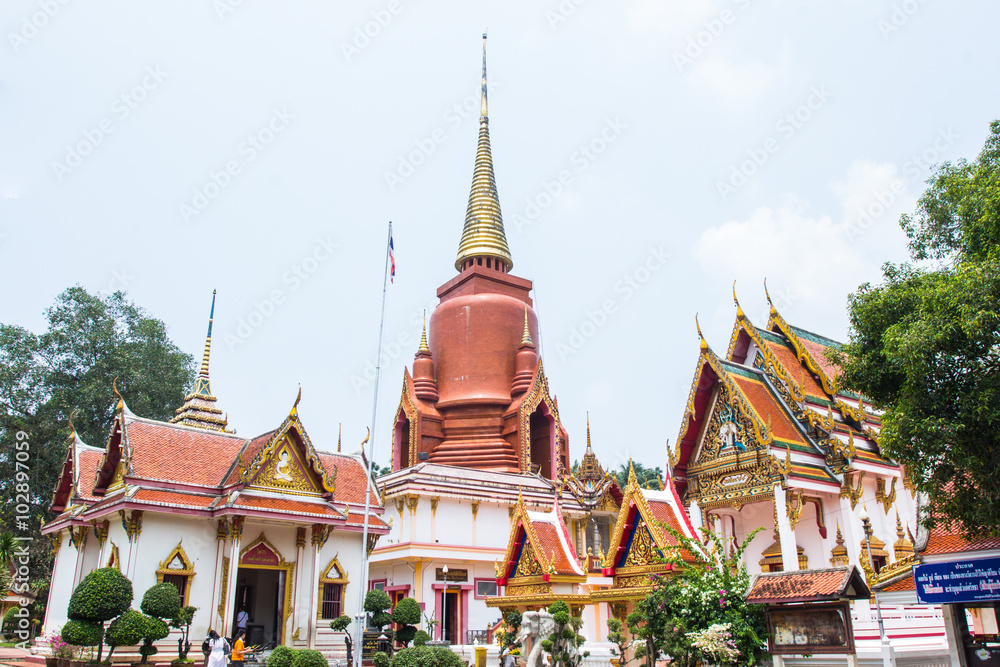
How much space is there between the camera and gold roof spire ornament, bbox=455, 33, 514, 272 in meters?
33.8

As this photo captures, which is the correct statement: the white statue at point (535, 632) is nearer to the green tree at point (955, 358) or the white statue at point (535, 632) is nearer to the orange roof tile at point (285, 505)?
the green tree at point (955, 358)

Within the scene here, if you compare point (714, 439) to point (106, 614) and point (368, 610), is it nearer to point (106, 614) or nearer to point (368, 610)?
point (368, 610)

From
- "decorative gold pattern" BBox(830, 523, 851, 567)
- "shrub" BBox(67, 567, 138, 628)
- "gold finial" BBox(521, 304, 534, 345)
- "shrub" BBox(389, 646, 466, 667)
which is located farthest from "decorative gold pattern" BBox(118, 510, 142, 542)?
"gold finial" BBox(521, 304, 534, 345)

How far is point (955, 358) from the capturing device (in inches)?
391

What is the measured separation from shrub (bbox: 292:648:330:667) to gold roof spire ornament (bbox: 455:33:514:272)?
2178cm

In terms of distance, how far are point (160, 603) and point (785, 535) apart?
12.7 meters

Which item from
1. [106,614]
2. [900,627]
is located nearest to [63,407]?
[106,614]

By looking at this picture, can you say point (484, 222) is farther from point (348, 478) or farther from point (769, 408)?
point (769, 408)

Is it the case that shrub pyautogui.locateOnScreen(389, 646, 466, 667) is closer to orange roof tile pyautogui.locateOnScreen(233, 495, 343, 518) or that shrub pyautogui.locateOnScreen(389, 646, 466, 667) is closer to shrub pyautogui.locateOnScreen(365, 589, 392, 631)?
shrub pyautogui.locateOnScreen(365, 589, 392, 631)

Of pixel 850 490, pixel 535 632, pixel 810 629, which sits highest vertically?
pixel 850 490

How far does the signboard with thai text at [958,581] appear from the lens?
10.3m

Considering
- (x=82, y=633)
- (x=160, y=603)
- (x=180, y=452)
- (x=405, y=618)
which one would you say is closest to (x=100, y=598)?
(x=82, y=633)

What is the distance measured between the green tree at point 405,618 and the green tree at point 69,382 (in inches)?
679

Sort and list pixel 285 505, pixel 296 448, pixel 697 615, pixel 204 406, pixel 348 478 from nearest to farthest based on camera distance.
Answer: pixel 697 615 → pixel 285 505 → pixel 296 448 → pixel 348 478 → pixel 204 406
